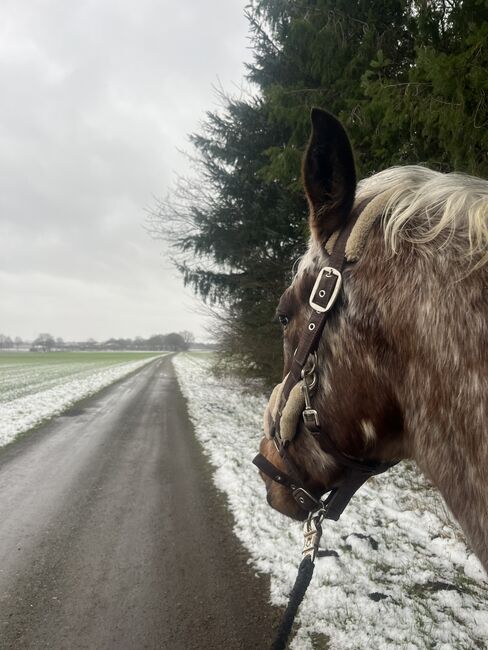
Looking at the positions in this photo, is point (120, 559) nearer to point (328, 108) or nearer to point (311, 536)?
point (311, 536)

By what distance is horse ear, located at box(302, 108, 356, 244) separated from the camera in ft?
3.65

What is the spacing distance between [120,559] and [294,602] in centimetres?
327

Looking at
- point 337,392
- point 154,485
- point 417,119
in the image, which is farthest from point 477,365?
point 154,485

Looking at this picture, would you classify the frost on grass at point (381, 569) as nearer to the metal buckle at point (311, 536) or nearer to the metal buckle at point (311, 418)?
the metal buckle at point (311, 536)

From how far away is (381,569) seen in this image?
374 centimetres

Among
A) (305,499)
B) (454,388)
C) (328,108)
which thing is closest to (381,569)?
(305,499)

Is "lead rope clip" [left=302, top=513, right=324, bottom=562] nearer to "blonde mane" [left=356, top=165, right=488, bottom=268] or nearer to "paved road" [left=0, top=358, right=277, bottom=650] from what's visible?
"blonde mane" [left=356, top=165, right=488, bottom=268]

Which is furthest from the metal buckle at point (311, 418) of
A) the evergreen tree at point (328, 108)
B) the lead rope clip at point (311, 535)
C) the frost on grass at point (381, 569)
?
the evergreen tree at point (328, 108)

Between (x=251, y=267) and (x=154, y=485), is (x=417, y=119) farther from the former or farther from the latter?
(x=251, y=267)

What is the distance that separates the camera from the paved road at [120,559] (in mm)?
2975

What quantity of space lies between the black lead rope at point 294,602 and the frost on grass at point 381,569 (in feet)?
5.83

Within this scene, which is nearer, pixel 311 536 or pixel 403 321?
pixel 403 321

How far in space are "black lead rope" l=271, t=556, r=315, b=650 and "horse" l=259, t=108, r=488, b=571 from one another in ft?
1.56

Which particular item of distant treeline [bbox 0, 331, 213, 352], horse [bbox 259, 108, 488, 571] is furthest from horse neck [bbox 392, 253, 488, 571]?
distant treeline [bbox 0, 331, 213, 352]
